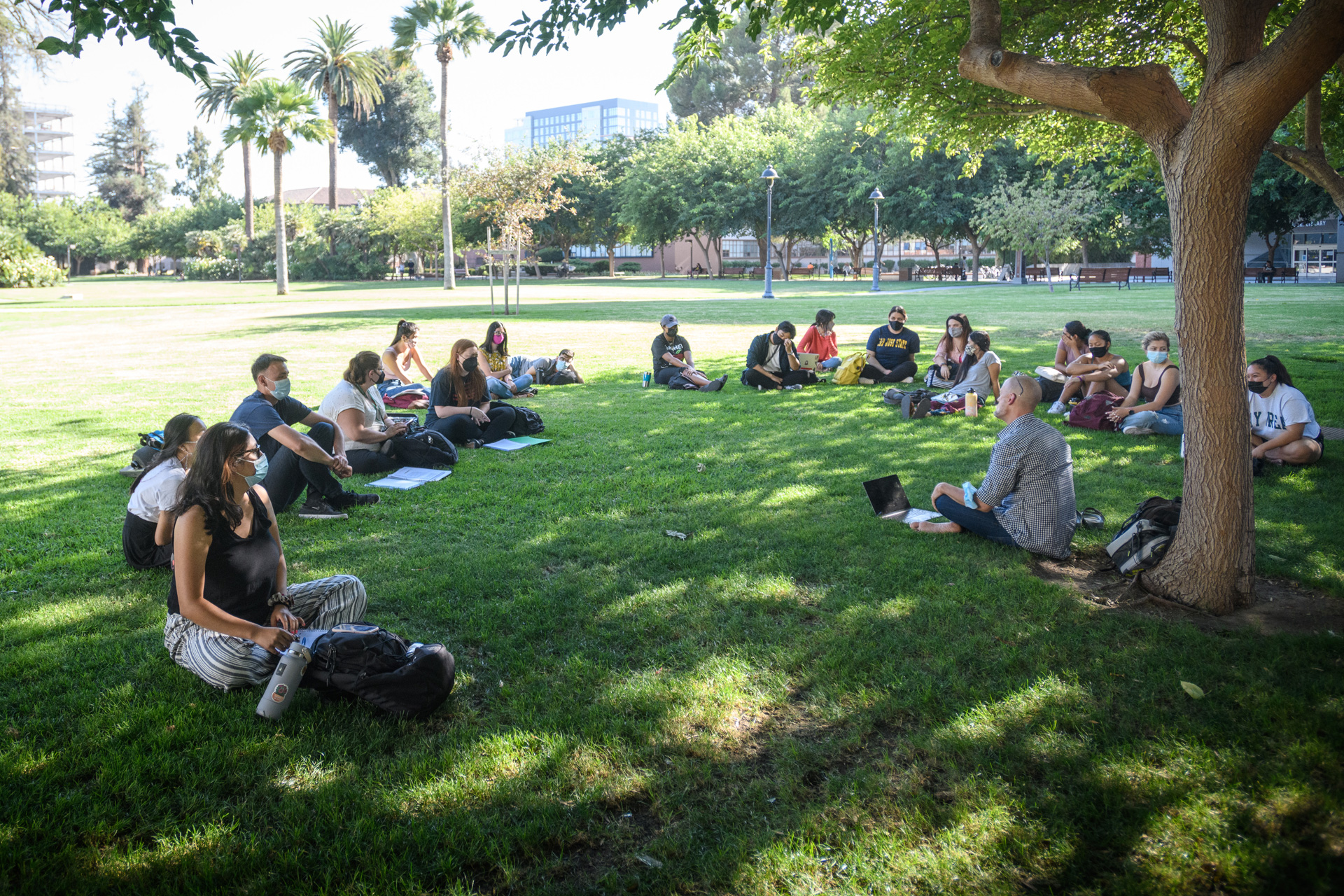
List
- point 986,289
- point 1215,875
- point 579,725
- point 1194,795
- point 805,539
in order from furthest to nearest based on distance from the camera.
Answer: point 986,289, point 805,539, point 579,725, point 1194,795, point 1215,875

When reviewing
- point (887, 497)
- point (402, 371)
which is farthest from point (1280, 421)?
point (402, 371)

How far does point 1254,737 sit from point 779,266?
72.0 metres

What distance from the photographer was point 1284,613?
4.66m

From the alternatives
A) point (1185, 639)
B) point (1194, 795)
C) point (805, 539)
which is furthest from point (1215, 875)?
point (805, 539)

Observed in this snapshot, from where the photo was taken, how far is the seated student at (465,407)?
8922 mm

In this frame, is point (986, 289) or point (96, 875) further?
point (986, 289)

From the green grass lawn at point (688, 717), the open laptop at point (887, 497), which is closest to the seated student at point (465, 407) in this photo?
the green grass lawn at point (688, 717)

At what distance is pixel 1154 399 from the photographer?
9.44m

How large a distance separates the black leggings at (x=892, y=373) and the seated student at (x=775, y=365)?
1012mm

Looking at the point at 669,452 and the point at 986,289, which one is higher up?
the point at 986,289

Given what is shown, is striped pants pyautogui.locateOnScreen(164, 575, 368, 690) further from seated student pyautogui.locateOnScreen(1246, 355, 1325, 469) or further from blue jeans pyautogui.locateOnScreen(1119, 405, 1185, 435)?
blue jeans pyautogui.locateOnScreen(1119, 405, 1185, 435)

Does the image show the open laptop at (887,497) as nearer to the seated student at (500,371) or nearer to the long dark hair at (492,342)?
the seated student at (500,371)

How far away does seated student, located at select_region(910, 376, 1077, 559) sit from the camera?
554cm

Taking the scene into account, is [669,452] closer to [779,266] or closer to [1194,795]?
[1194,795]
